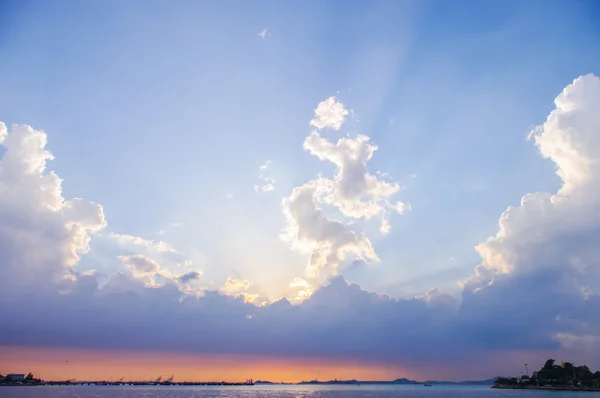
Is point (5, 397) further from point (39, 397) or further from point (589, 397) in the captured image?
point (589, 397)

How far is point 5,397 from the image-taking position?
6781 inches

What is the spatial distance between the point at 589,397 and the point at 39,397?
24688cm

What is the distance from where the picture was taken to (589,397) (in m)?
182

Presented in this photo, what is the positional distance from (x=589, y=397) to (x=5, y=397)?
855 feet

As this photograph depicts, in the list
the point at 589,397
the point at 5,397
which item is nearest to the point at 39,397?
the point at 5,397

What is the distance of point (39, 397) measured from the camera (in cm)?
17388

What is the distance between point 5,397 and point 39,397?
13.8 metres
